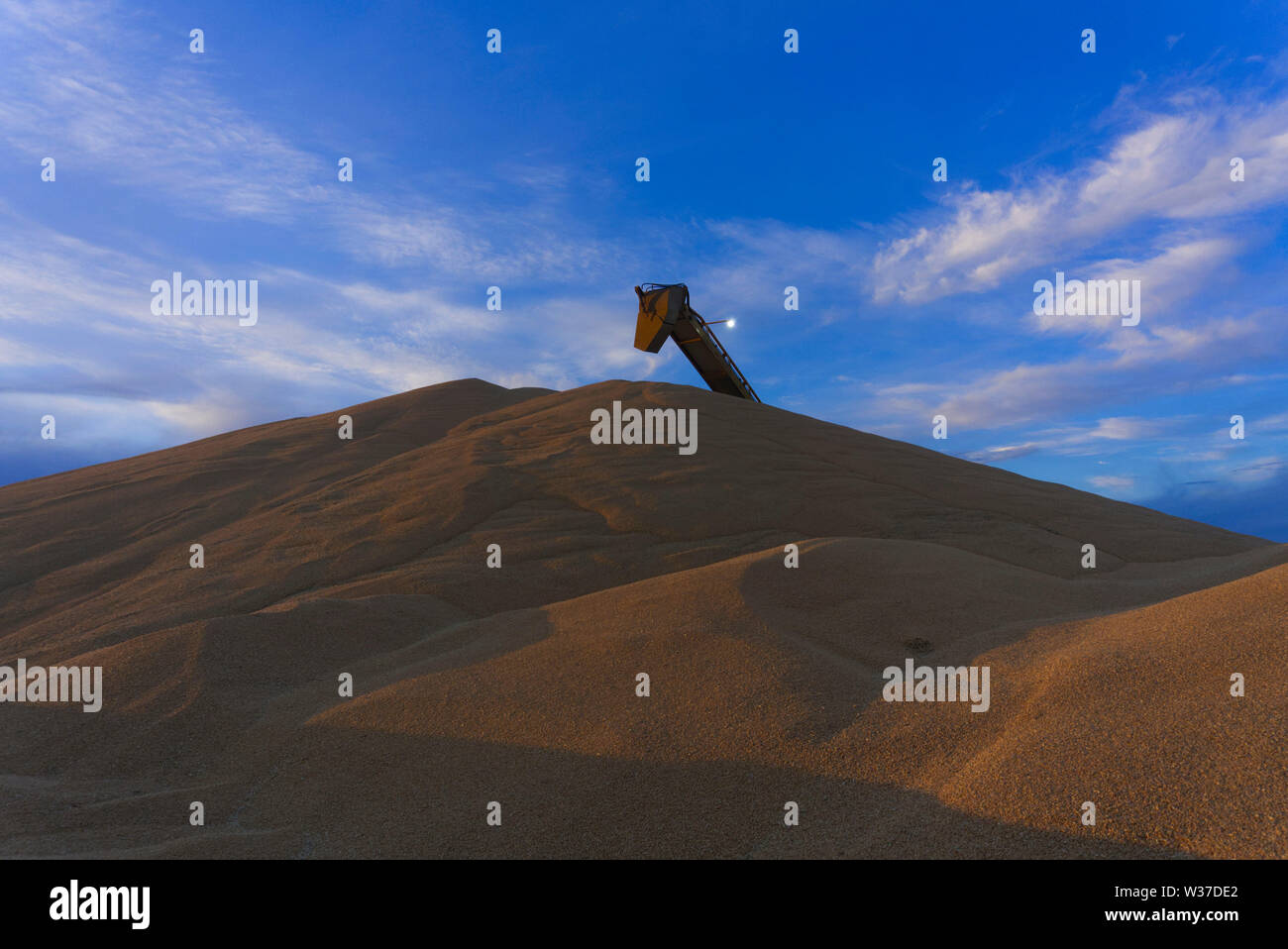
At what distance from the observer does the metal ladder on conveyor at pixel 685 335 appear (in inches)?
750

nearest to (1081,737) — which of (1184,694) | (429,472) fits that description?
(1184,694)

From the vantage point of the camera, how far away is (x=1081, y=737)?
4070 millimetres

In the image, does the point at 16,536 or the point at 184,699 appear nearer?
the point at 184,699

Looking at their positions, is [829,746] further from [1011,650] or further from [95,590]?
[95,590]

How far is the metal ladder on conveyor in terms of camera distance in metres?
19.0

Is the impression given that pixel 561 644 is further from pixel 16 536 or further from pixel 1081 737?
pixel 16 536

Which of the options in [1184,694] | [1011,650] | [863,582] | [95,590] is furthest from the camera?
[95,590]

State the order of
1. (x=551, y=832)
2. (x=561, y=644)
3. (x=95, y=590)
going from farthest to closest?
(x=95, y=590) < (x=561, y=644) < (x=551, y=832)

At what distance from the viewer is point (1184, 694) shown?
4363 mm

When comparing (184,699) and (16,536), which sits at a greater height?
(16,536)

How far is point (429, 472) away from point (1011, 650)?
393 inches

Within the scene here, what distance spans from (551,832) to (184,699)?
4.08 m

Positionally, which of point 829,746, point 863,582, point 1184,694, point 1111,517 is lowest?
point 829,746

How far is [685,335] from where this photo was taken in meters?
19.7
